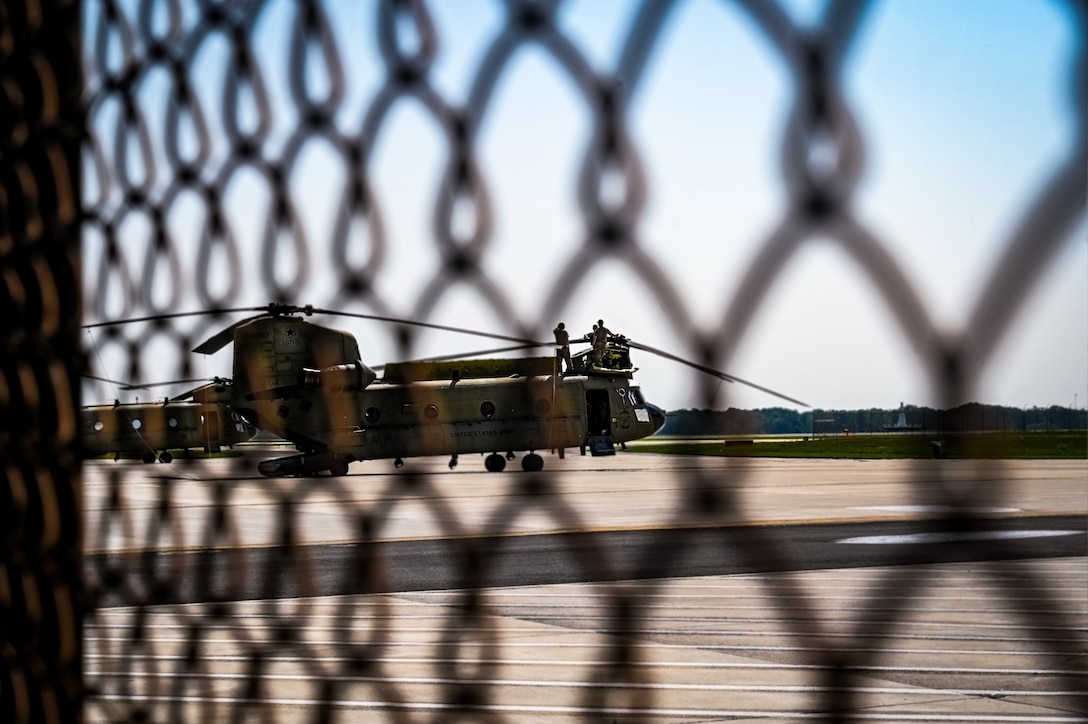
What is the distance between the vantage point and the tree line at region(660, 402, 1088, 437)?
2.27 feet

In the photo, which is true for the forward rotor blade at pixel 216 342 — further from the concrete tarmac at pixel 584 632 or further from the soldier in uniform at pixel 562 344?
the soldier in uniform at pixel 562 344

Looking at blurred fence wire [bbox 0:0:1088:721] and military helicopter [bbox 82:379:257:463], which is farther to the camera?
military helicopter [bbox 82:379:257:463]

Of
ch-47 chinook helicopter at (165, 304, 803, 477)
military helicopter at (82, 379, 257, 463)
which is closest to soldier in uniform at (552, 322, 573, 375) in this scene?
ch-47 chinook helicopter at (165, 304, 803, 477)

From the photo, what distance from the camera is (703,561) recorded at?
8.52m

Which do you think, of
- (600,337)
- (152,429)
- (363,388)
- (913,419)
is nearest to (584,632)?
(152,429)

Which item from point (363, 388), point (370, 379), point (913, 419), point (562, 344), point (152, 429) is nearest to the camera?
point (913, 419)

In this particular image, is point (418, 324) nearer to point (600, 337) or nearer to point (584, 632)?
point (600, 337)

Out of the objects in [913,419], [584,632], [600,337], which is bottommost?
[584,632]

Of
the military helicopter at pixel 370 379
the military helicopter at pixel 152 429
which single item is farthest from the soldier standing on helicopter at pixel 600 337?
the military helicopter at pixel 152 429

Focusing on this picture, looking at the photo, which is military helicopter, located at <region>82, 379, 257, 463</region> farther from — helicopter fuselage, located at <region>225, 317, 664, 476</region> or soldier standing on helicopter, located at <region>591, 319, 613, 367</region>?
soldier standing on helicopter, located at <region>591, 319, 613, 367</region>

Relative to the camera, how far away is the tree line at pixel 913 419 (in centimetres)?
69

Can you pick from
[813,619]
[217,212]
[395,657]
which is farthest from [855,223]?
[395,657]

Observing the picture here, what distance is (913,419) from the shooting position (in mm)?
719

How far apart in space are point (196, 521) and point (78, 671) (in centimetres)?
1223
